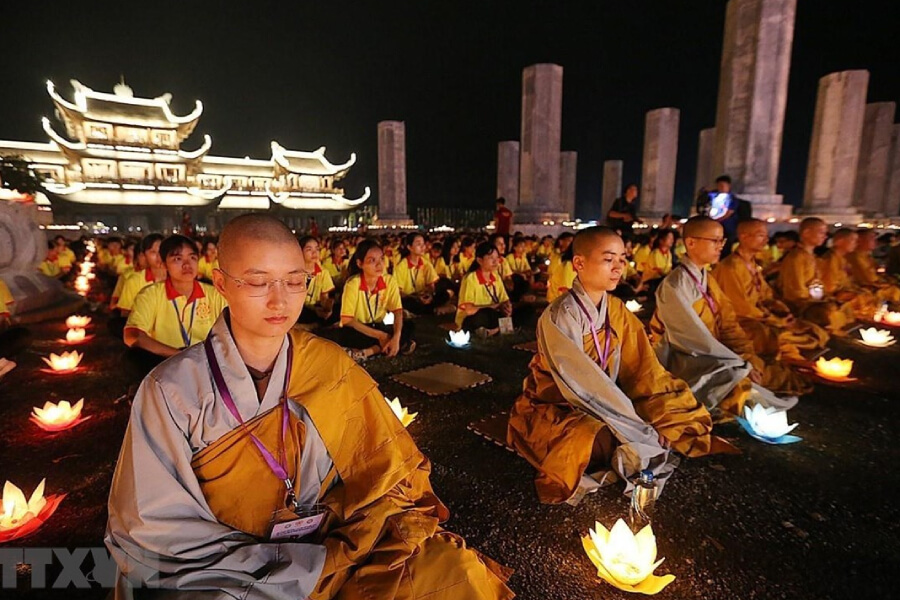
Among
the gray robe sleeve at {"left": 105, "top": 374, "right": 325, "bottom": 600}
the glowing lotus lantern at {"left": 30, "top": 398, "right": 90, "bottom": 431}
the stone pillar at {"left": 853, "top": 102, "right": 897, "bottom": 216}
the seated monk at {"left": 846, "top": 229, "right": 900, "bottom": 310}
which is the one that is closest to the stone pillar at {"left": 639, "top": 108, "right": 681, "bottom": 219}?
the stone pillar at {"left": 853, "top": 102, "right": 897, "bottom": 216}

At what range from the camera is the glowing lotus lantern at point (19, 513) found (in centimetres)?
234

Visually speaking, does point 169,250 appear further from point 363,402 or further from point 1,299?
point 363,402

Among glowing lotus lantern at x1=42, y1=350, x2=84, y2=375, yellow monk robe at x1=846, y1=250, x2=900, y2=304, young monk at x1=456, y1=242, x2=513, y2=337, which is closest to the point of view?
glowing lotus lantern at x1=42, y1=350, x2=84, y2=375

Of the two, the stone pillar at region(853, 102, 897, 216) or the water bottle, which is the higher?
the stone pillar at region(853, 102, 897, 216)

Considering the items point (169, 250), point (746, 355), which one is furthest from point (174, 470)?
point (746, 355)

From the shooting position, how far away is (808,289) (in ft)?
20.0

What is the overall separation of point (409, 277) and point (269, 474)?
653cm

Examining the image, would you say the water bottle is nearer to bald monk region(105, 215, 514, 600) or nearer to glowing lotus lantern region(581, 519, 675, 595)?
glowing lotus lantern region(581, 519, 675, 595)

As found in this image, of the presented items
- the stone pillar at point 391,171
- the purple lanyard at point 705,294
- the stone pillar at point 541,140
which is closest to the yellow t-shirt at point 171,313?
the purple lanyard at point 705,294

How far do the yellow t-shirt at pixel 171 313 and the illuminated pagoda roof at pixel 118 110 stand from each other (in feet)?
110

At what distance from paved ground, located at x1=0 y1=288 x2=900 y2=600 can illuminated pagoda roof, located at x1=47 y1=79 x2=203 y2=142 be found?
32.9 metres

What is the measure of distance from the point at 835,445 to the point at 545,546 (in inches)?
96.1

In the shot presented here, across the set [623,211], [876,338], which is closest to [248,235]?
[876,338]

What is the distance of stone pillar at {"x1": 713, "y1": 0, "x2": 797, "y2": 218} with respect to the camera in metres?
11.9
